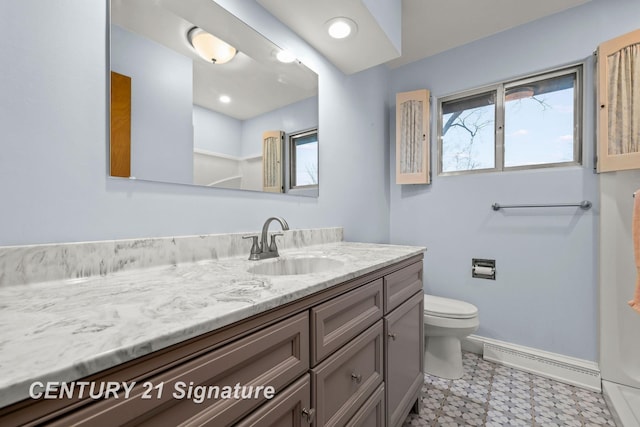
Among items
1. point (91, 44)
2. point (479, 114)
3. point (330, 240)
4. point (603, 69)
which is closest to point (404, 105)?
point (479, 114)

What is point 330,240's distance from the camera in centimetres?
177

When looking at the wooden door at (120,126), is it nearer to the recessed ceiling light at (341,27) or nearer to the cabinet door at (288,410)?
the cabinet door at (288,410)

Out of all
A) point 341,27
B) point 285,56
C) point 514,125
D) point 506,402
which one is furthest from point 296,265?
point 514,125

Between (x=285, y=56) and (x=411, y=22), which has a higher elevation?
(x=411, y=22)

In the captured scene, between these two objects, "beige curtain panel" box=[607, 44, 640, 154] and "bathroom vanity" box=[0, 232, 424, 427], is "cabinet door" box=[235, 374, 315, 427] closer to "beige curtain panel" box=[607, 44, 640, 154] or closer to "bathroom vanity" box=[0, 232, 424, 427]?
"bathroom vanity" box=[0, 232, 424, 427]

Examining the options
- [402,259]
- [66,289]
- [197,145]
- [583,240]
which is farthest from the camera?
[583,240]

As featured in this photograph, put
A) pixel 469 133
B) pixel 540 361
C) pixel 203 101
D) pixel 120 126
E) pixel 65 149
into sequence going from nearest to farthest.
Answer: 1. pixel 65 149
2. pixel 120 126
3. pixel 203 101
4. pixel 540 361
5. pixel 469 133

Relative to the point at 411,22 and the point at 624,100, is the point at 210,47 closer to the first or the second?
the point at 411,22

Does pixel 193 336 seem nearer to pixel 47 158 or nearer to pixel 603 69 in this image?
pixel 47 158

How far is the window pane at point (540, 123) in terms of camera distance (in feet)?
6.27

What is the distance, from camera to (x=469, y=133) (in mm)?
2295

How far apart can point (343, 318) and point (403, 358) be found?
0.62m

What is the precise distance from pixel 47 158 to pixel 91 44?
369 mm

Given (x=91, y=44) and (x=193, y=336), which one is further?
(x=91, y=44)
